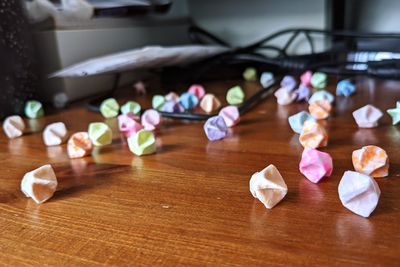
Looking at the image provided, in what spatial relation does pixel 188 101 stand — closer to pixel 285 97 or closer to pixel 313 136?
pixel 285 97

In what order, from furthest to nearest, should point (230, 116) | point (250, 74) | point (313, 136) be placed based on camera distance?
1. point (250, 74)
2. point (230, 116)
3. point (313, 136)

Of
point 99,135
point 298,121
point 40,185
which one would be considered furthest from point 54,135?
point 298,121

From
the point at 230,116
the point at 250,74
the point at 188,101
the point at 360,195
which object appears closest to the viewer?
the point at 360,195

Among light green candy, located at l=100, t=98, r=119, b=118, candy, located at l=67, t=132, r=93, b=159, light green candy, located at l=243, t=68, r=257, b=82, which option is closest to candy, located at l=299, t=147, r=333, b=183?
candy, located at l=67, t=132, r=93, b=159

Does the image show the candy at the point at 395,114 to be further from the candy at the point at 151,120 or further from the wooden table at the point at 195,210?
the candy at the point at 151,120

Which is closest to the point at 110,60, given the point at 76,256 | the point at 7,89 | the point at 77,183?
the point at 7,89

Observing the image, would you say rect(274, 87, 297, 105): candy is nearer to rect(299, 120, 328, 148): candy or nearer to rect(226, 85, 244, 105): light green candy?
rect(226, 85, 244, 105): light green candy

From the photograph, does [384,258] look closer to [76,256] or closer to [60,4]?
[76,256]
